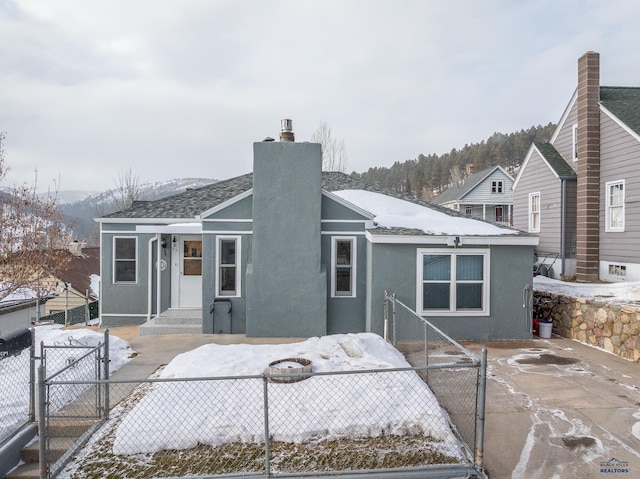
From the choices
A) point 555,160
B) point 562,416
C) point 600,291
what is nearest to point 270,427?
point 562,416

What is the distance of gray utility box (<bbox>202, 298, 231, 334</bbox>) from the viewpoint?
9.73 metres

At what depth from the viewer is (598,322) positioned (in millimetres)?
8617

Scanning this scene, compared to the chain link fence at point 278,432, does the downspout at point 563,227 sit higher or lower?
higher

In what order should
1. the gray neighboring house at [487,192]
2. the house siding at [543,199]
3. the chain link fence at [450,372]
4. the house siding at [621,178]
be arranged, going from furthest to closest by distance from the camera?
the gray neighboring house at [487,192] < the house siding at [543,199] < the house siding at [621,178] < the chain link fence at [450,372]

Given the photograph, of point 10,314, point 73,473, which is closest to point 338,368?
point 73,473

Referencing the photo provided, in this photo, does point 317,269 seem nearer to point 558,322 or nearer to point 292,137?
point 292,137

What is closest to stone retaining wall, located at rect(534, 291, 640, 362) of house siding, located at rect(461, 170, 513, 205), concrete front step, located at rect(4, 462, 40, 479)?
concrete front step, located at rect(4, 462, 40, 479)

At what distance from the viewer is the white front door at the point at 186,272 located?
11.2 meters

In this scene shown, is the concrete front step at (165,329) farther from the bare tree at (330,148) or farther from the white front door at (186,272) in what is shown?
the bare tree at (330,148)

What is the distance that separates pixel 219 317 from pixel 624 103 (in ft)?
46.4

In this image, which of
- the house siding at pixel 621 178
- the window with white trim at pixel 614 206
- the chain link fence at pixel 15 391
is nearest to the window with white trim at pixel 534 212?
the house siding at pixel 621 178

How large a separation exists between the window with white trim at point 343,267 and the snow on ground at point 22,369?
4715mm

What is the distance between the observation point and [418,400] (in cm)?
529

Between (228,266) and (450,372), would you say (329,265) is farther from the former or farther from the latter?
(450,372)
